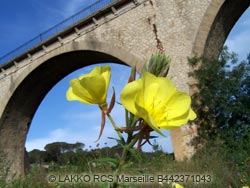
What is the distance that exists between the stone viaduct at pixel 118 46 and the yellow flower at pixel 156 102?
979 centimetres

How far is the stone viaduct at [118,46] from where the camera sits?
11.4 m

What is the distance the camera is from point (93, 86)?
691 mm

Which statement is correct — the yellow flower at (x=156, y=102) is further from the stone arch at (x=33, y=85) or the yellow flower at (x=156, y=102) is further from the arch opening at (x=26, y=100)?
the arch opening at (x=26, y=100)

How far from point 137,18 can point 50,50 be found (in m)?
4.56

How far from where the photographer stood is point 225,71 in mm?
9664

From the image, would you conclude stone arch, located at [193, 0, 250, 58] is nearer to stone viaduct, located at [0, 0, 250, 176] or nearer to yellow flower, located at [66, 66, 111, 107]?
stone viaduct, located at [0, 0, 250, 176]

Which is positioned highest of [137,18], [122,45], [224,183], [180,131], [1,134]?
[137,18]

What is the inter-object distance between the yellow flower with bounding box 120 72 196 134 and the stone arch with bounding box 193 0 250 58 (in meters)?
10.7

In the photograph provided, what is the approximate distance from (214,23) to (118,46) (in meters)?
3.67

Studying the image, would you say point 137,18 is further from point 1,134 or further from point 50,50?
point 1,134

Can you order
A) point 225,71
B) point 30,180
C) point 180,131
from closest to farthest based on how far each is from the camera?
1. point 30,180
2. point 225,71
3. point 180,131

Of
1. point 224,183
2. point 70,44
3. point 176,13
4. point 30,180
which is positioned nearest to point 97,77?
point 224,183

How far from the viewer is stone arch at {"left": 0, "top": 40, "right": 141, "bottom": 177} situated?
1457 centimetres

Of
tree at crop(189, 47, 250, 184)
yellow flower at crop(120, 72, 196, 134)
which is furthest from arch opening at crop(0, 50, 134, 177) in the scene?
yellow flower at crop(120, 72, 196, 134)
